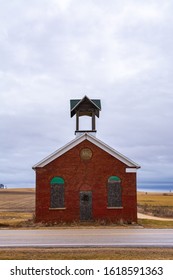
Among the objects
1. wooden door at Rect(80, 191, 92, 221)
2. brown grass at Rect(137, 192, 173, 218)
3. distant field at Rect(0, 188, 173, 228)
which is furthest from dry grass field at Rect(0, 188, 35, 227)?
brown grass at Rect(137, 192, 173, 218)

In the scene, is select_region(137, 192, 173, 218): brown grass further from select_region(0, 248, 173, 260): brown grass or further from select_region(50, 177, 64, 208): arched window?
select_region(0, 248, 173, 260): brown grass

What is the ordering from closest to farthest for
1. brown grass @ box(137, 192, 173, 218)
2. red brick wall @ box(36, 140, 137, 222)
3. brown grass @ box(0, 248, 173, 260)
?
brown grass @ box(0, 248, 173, 260), red brick wall @ box(36, 140, 137, 222), brown grass @ box(137, 192, 173, 218)

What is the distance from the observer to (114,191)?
30.4 meters

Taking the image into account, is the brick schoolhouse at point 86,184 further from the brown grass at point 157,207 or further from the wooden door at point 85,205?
the brown grass at point 157,207

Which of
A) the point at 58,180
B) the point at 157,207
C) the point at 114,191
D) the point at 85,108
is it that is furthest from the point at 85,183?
the point at 157,207

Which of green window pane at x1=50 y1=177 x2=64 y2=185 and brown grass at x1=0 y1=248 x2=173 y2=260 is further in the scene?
green window pane at x1=50 y1=177 x2=64 y2=185

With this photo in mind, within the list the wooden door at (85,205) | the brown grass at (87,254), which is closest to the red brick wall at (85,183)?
the wooden door at (85,205)

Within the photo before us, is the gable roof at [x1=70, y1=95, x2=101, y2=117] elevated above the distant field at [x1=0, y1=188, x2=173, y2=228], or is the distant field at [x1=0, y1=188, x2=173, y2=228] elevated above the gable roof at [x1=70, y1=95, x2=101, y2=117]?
the gable roof at [x1=70, y1=95, x2=101, y2=117]

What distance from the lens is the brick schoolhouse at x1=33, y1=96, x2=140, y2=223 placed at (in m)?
30.0

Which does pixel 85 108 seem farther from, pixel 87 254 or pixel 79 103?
pixel 87 254

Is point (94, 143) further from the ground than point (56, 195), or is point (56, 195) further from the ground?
point (94, 143)

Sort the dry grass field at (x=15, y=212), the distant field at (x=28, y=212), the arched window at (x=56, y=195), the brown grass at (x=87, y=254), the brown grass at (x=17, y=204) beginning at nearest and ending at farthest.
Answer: the brown grass at (x=87, y=254)
the distant field at (x=28, y=212)
the arched window at (x=56, y=195)
the dry grass field at (x=15, y=212)
the brown grass at (x=17, y=204)

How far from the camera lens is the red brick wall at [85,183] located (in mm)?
30031

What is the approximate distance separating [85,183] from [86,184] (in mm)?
99
